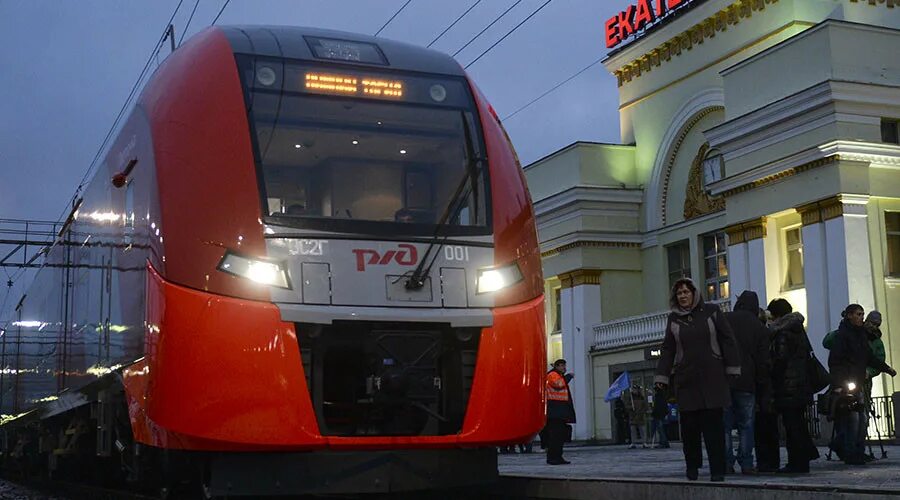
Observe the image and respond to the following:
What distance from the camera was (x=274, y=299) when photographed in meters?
8.34

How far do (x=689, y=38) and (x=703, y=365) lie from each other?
27109mm

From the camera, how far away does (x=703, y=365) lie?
9.91m

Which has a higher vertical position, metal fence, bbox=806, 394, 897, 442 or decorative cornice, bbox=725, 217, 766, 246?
decorative cornice, bbox=725, 217, 766, 246

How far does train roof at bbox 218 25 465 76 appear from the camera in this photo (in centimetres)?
954

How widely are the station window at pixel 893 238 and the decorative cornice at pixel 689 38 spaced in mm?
6790

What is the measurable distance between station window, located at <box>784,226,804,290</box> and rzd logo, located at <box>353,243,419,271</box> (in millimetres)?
22511

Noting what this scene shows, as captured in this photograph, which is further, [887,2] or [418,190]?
[887,2]

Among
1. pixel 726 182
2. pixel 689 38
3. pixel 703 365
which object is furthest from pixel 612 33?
pixel 703 365

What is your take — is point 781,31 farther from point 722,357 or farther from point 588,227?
point 722,357

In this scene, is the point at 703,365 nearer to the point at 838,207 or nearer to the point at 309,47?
the point at 309,47

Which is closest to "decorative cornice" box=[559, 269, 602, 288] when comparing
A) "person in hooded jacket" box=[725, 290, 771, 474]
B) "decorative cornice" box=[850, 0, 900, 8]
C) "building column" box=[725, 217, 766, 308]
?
"building column" box=[725, 217, 766, 308]

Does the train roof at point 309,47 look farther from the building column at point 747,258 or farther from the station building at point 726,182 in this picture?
the building column at point 747,258

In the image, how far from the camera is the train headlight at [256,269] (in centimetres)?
836

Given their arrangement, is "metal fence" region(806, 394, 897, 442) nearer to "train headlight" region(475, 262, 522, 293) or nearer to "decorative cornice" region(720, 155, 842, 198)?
"decorative cornice" region(720, 155, 842, 198)
